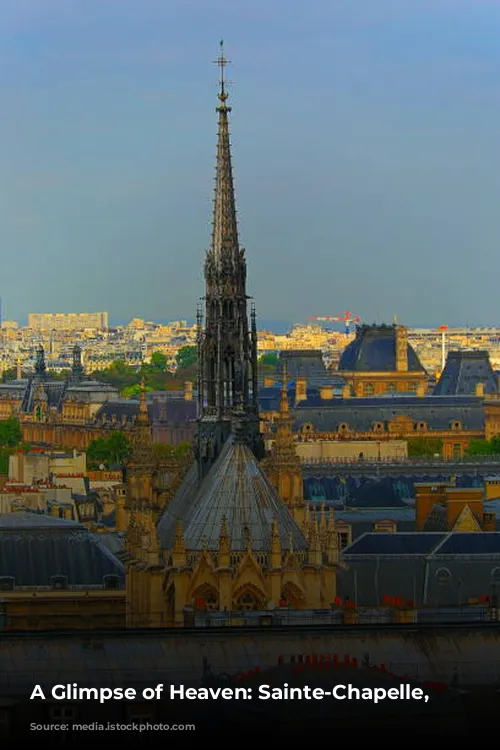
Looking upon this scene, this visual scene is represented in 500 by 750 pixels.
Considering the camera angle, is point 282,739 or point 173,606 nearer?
point 282,739

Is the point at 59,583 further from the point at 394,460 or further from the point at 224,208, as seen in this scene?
the point at 394,460

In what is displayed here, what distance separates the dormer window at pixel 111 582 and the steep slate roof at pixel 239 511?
9.05m

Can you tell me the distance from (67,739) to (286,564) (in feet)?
78.4

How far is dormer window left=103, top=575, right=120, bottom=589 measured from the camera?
102706mm

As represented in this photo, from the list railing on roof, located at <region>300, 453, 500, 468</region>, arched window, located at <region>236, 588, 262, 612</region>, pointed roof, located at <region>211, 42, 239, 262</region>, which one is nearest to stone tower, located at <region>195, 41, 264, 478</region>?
pointed roof, located at <region>211, 42, 239, 262</region>

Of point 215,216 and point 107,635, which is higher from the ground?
point 215,216

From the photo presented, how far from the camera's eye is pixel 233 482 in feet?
303

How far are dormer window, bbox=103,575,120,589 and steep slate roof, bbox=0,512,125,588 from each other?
583 mm

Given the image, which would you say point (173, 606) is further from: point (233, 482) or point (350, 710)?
point (350, 710)

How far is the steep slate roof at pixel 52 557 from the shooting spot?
345ft

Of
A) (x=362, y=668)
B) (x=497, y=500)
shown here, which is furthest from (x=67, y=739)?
(x=497, y=500)

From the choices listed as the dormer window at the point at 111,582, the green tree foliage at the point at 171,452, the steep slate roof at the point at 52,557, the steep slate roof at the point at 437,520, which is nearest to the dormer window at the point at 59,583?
the steep slate roof at the point at 52,557

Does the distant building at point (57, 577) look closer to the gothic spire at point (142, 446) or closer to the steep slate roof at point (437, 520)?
the gothic spire at point (142, 446)

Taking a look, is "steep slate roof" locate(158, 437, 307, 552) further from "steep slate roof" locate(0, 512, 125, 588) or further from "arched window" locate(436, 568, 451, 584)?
"steep slate roof" locate(0, 512, 125, 588)
